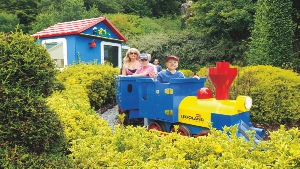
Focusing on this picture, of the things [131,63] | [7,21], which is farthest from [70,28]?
[7,21]

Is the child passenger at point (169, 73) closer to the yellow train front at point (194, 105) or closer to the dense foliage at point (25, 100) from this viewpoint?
the yellow train front at point (194, 105)

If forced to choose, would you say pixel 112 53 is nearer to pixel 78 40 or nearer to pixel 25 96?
pixel 78 40

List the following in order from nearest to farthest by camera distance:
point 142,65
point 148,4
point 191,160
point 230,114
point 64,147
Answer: point 191,160 → point 64,147 → point 230,114 → point 142,65 → point 148,4

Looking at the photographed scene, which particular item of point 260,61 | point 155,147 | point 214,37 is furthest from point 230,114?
point 214,37

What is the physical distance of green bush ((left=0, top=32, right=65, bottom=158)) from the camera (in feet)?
8.61

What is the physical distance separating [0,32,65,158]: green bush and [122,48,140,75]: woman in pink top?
4701 mm

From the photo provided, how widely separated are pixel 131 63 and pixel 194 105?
9.74ft

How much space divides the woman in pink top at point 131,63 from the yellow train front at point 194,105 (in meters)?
1.69

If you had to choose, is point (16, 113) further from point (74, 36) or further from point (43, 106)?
point (74, 36)

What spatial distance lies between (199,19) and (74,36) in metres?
9.88

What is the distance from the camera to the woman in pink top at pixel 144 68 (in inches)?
273

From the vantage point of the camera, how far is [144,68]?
712cm

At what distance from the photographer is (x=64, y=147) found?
330cm

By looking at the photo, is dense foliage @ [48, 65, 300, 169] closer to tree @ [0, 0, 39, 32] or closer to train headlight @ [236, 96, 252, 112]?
train headlight @ [236, 96, 252, 112]
